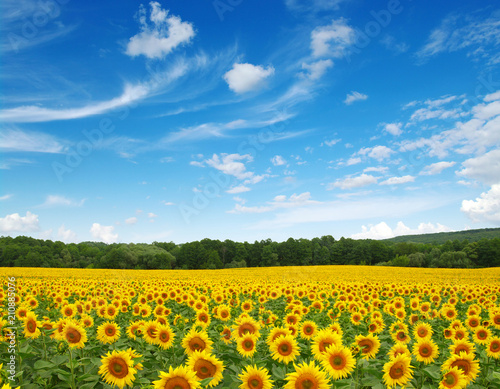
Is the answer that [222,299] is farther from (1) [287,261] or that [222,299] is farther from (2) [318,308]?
(1) [287,261]

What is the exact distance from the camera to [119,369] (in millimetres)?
3871

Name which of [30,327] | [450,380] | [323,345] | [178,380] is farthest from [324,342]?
[30,327]

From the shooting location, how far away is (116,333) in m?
5.81

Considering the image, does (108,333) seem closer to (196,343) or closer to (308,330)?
(196,343)

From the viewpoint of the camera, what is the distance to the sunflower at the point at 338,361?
13.1 ft

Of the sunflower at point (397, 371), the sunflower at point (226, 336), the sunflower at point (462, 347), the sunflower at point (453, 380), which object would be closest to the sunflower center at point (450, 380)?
the sunflower at point (453, 380)

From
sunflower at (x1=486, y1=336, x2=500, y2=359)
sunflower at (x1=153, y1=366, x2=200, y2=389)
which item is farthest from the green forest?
sunflower at (x1=153, y1=366, x2=200, y2=389)

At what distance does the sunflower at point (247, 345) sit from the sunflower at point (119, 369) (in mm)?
1523

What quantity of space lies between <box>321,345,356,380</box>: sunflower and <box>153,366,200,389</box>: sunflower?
170 cm

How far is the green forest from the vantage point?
68812 mm

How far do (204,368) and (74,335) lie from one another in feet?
8.14

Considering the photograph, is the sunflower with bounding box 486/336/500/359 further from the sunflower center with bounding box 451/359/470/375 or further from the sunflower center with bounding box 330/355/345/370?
the sunflower center with bounding box 330/355/345/370

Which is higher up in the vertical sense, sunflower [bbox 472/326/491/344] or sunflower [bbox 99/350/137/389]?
sunflower [bbox 99/350/137/389]

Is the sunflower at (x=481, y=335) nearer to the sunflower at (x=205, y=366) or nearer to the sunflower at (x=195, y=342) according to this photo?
the sunflower at (x=195, y=342)
